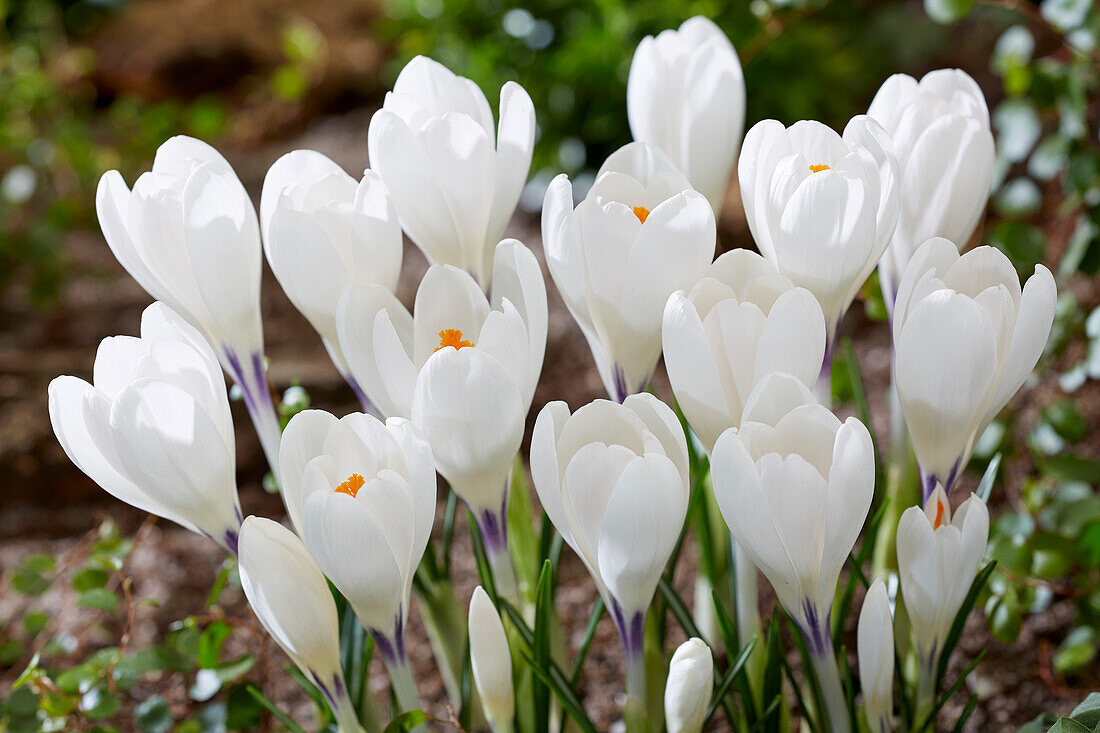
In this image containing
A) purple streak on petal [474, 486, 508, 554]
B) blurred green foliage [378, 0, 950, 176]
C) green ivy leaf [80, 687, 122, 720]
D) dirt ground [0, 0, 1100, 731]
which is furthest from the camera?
blurred green foliage [378, 0, 950, 176]

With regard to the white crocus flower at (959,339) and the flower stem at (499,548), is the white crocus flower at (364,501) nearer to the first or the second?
the flower stem at (499,548)

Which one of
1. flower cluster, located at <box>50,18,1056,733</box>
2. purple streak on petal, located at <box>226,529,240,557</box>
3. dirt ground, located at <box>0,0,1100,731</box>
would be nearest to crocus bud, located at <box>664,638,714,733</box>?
flower cluster, located at <box>50,18,1056,733</box>

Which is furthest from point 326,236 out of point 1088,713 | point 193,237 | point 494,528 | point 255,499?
point 255,499

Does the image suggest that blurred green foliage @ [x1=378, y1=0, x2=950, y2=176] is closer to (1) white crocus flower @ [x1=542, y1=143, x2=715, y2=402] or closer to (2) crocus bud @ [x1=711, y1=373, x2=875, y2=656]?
(1) white crocus flower @ [x1=542, y1=143, x2=715, y2=402]

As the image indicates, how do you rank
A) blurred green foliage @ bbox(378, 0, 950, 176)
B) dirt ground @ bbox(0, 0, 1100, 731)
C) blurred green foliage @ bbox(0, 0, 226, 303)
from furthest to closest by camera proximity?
blurred green foliage @ bbox(378, 0, 950, 176), blurred green foliage @ bbox(0, 0, 226, 303), dirt ground @ bbox(0, 0, 1100, 731)

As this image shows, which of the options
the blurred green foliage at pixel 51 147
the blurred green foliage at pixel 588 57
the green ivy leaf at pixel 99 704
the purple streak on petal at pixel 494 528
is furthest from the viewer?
the blurred green foliage at pixel 588 57

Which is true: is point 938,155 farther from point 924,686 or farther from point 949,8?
point 949,8

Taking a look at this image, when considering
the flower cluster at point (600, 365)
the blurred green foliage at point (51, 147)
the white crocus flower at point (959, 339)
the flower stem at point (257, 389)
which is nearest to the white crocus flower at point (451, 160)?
the flower cluster at point (600, 365)
